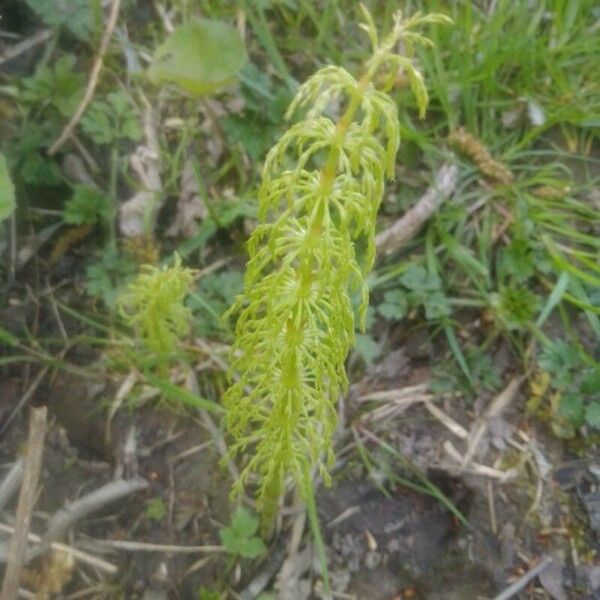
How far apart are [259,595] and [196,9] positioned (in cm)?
203

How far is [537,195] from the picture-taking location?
2605mm

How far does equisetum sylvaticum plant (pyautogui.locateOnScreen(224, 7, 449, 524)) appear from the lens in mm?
1112

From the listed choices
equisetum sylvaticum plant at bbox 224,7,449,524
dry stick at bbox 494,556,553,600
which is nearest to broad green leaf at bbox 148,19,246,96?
equisetum sylvaticum plant at bbox 224,7,449,524

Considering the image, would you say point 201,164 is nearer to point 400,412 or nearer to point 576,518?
point 400,412

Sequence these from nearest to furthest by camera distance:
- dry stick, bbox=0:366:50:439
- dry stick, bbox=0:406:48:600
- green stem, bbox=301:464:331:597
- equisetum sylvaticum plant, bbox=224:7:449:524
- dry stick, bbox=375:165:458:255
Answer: equisetum sylvaticum plant, bbox=224:7:449:524
dry stick, bbox=0:406:48:600
green stem, bbox=301:464:331:597
dry stick, bbox=0:366:50:439
dry stick, bbox=375:165:458:255

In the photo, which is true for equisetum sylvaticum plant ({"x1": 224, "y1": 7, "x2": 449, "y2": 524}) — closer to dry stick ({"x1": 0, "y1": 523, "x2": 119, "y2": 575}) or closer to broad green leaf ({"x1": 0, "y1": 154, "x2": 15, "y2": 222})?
dry stick ({"x1": 0, "y1": 523, "x2": 119, "y2": 575})

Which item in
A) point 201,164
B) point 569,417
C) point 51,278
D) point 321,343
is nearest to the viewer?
point 321,343

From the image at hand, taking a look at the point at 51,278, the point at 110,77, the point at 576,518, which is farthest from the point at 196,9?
the point at 576,518

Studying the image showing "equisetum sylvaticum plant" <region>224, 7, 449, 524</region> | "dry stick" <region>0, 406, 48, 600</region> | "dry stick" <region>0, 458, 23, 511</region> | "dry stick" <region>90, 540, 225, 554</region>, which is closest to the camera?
"equisetum sylvaticum plant" <region>224, 7, 449, 524</region>

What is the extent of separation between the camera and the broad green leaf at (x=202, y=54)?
2.26m

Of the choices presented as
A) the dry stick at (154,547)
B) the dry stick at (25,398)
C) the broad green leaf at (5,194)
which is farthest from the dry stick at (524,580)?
the broad green leaf at (5,194)

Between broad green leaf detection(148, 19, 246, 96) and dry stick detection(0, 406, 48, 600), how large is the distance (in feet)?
3.67

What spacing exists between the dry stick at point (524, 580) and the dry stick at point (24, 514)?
124 centimetres

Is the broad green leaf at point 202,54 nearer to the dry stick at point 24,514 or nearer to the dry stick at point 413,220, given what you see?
the dry stick at point 413,220
